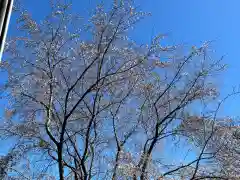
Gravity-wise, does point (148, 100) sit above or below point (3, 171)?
above

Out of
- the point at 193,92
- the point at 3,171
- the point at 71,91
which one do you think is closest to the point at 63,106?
the point at 71,91

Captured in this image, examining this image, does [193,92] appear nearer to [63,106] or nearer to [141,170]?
[141,170]

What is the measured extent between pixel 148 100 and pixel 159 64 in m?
1.18

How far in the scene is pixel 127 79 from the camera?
9.42 meters

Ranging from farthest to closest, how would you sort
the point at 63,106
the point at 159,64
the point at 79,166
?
the point at 159,64
the point at 63,106
the point at 79,166

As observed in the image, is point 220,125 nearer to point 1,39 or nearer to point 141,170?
point 141,170

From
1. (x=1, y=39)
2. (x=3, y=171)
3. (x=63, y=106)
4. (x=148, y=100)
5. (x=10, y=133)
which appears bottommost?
(x=1, y=39)

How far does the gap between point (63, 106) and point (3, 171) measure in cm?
223

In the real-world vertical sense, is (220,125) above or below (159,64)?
below

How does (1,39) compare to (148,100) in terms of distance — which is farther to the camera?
(148,100)

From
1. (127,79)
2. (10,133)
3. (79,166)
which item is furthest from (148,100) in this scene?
(10,133)

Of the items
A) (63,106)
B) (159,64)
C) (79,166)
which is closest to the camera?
(79,166)

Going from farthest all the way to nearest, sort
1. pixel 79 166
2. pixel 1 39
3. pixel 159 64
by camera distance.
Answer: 1. pixel 159 64
2. pixel 79 166
3. pixel 1 39

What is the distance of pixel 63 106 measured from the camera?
29.1 ft
